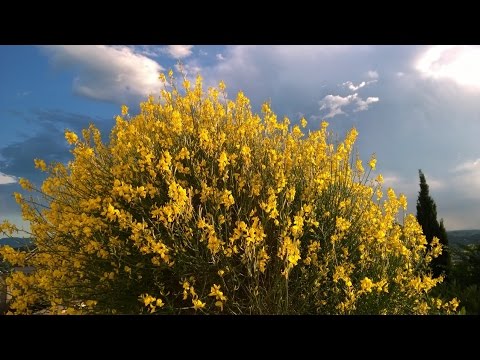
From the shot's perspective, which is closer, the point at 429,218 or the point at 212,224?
the point at 212,224

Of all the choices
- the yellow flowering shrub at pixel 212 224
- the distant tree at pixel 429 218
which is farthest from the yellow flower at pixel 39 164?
the distant tree at pixel 429 218

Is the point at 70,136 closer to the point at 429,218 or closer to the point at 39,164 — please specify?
the point at 39,164

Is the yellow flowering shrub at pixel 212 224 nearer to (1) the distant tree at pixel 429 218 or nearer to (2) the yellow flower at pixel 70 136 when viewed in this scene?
(2) the yellow flower at pixel 70 136

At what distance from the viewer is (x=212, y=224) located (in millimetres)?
3400

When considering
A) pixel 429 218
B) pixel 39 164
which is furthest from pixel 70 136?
pixel 429 218

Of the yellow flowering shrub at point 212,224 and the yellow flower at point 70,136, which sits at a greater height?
the yellow flower at point 70,136

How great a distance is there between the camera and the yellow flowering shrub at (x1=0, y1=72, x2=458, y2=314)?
344cm

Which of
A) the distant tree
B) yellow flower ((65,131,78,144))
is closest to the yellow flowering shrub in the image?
yellow flower ((65,131,78,144))

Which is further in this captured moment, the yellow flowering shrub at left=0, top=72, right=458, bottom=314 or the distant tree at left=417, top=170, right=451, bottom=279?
the distant tree at left=417, top=170, right=451, bottom=279

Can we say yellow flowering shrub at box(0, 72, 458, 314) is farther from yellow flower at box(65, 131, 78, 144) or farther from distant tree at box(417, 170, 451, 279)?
distant tree at box(417, 170, 451, 279)

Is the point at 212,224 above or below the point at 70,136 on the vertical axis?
below

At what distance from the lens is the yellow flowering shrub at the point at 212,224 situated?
3443 millimetres
